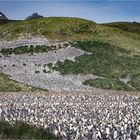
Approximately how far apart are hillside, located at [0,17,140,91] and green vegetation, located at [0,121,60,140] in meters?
36.3

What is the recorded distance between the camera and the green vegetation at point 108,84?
188ft

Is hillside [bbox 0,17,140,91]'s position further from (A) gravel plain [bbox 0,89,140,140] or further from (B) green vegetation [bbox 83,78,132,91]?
(A) gravel plain [bbox 0,89,140,140]

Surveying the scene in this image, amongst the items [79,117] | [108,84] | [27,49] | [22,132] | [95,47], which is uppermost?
[22,132]

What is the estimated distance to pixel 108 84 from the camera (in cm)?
5812

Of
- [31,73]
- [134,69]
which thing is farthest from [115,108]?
[134,69]

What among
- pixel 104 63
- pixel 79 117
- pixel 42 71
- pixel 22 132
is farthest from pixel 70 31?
pixel 22 132

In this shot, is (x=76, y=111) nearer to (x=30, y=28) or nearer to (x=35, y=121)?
(x=35, y=121)

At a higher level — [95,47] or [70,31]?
[70,31]

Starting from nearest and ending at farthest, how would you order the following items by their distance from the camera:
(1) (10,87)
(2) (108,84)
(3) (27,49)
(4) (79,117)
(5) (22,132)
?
1. (5) (22,132)
2. (4) (79,117)
3. (1) (10,87)
4. (2) (108,84)
5. (3) (27,49)

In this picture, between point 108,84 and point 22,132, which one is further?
point 108,84

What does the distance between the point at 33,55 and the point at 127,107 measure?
150ft

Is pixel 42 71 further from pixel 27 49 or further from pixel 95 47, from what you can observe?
pixel 95 47

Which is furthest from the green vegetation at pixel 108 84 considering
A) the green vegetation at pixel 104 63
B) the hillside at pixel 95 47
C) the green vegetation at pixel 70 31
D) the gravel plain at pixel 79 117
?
the green vegetation at pixel 70 31

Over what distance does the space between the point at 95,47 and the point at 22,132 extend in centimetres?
6293
